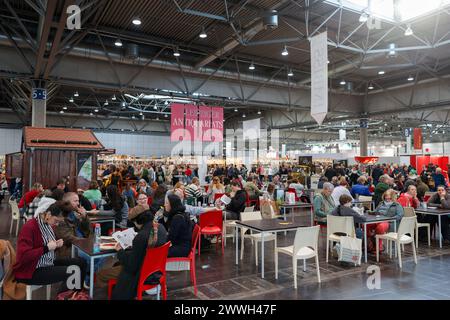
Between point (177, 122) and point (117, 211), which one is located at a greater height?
point (177, 122)

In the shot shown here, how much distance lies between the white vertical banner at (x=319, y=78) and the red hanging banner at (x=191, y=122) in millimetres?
5912

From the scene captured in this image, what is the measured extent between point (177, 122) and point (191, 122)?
0.55 m

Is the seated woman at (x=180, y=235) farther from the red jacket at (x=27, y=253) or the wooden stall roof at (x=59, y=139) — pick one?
the wooden stall roof at (x=59, y=139)

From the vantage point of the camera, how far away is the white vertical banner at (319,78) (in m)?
Result: 6.11

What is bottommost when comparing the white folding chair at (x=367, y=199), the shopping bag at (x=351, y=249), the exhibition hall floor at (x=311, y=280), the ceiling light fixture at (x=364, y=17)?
the exhibition hall floor at (x=311, y=280)

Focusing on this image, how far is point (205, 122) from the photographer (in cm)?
1195

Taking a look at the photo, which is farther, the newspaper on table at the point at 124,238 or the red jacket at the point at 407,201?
the red jacket at the point at 407,201

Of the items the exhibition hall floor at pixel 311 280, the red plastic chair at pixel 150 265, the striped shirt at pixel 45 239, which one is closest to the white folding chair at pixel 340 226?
the exhibition hall floor at pixel 311 280

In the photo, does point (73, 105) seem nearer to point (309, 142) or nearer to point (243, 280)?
point (243, 280)

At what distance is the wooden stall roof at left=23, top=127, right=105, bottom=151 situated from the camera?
8391 mm

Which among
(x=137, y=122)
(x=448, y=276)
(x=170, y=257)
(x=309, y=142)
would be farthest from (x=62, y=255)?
(x=309, y=142)

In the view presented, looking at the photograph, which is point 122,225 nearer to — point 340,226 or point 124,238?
point 124,238

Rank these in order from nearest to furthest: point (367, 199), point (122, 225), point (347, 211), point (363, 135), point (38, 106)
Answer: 1. point (347, 211)
2. point (122, 225)
3. point (367, 199)
4. point (38, 106)
5. point (363, 135)

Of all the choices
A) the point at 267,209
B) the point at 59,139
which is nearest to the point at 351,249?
the point at 267,209
